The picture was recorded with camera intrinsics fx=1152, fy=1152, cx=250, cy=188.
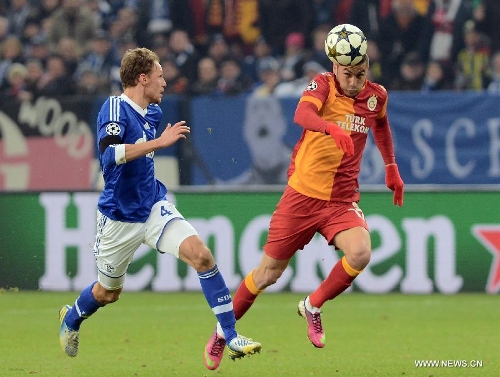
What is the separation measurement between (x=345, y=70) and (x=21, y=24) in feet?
34.1

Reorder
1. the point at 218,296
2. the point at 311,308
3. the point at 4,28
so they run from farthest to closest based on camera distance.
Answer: the point at 4,28
the point at 311,308
the point at 218,296

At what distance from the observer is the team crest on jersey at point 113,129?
7.39 meters

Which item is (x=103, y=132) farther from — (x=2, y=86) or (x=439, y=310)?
(x=2, y=86)

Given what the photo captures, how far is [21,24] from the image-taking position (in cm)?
1722

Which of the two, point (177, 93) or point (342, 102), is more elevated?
point (342, 102)

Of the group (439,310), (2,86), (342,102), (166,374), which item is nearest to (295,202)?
(342,102)

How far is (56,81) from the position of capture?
52.8 feet

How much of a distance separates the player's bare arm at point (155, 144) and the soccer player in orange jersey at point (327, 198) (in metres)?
1.02

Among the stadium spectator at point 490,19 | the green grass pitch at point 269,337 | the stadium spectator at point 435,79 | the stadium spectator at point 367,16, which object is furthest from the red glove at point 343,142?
the stadium spectator at point 490,19

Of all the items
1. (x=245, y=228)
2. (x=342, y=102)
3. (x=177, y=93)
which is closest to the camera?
(x=342, y=102)

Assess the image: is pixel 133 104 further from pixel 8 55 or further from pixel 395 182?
pixel 8 55

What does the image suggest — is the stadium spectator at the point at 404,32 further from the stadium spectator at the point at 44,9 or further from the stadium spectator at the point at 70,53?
the stadium spectator at the point at 44,9

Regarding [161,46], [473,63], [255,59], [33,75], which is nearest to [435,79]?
[473,63]

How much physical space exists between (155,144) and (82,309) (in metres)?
1.63
